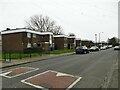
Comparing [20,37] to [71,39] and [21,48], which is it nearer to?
[21,48]

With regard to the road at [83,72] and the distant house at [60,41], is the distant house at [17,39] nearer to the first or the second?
the distant house at [60,41]

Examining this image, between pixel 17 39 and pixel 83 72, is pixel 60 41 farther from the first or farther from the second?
pixel 83 72

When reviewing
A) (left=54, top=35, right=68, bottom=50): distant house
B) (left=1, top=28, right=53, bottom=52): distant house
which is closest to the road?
(left=1, top=28, right=53, bottom=52): distant house

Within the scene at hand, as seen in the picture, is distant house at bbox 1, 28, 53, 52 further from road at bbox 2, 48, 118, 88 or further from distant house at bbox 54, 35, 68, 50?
road at bbox 2, 48, 118, 88

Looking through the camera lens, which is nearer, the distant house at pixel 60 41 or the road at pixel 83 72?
the road at pixel 83 72

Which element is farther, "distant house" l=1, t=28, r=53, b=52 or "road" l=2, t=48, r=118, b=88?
"distant house" l=1, t=28, r=53, b=52

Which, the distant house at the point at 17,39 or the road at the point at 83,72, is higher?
the distant house at the point at 17,39

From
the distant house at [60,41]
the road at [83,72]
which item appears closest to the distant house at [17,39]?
the distant house at [60,41]

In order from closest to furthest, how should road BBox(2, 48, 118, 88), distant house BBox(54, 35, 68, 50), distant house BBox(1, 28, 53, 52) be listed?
1. road BBox(2, 48, 118, 88)
2. distant house BBox(1, 28, 53, 52)
3. distant house BBox(54, 35, 68, 50)

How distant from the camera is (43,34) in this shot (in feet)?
224

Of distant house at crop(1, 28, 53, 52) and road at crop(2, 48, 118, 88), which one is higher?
distant house at crop(1, 28, 53, 52)

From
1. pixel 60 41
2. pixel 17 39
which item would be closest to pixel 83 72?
pixel 17 39

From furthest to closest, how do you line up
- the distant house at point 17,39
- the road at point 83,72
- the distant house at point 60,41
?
the distant house at point 60,41
the distant house at point 17,39
the road at point 83,72

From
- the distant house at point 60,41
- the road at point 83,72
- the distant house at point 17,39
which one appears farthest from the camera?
the distant house at point 60,41
